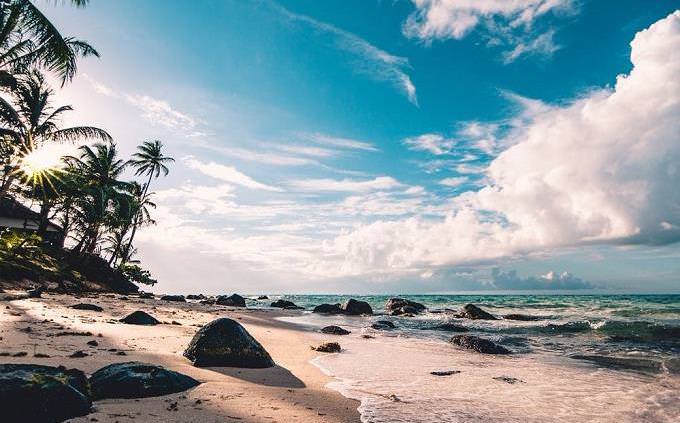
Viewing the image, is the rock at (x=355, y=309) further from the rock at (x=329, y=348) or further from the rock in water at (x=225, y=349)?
the rock in water at (x=225, y=349)

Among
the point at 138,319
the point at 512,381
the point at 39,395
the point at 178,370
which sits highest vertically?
→ the point at 138,319

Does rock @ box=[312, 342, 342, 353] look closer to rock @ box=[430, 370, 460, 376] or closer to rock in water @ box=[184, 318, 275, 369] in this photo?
rock in water @ box=[184, 318, 275, 369]

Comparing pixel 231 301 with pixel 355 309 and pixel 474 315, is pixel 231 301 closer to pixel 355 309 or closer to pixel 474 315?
pixel 355 309

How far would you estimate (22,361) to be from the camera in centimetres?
591

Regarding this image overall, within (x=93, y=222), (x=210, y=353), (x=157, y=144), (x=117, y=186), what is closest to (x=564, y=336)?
A: (x=210, y=353)

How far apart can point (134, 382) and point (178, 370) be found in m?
1.71

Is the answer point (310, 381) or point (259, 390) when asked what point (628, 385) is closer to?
point (310, 381)

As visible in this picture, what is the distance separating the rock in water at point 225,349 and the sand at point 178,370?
0.73ft

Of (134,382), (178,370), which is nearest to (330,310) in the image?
(178,370)

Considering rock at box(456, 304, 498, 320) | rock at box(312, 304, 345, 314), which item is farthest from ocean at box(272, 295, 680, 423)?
rock at box(312, 304, 345, 314)

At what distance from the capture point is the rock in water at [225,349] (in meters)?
7.21

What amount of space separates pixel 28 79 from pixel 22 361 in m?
23.4

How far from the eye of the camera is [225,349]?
7.28m

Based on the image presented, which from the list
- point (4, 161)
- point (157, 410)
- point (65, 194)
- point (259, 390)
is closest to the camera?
point (157, 410)
